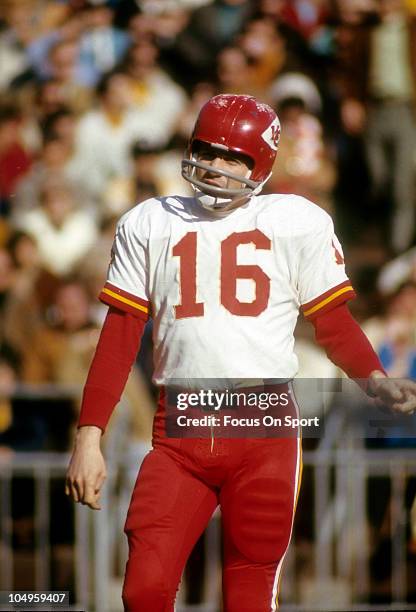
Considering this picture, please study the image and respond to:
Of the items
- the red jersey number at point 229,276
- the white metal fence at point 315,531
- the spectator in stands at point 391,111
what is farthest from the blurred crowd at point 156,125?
the red jersey number at point 229,276

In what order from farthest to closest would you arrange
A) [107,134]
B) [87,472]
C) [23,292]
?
[107,134]
[23,292]
[87,472]

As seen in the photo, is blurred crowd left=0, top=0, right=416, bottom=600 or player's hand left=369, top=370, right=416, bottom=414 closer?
player's hand left=369, top=370, right=416, bottom=414

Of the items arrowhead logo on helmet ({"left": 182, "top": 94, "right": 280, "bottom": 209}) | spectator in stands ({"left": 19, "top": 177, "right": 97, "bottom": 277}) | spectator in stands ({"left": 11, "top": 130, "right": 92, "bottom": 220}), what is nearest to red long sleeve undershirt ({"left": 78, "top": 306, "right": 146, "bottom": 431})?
arrowhead logo on helmet ({"left": 182, "top": 94, "right": 280, "bottom": 209})

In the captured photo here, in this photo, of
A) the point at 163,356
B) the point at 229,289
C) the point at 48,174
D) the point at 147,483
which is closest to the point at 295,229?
the point at 229,289

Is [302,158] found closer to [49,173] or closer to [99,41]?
[49,173]

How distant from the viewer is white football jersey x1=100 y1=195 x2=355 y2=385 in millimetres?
4027

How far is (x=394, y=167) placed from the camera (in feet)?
29.8

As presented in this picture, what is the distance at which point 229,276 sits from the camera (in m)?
4.05

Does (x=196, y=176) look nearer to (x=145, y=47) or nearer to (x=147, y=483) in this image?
(x=147, y=483)

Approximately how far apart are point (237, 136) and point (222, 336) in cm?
60

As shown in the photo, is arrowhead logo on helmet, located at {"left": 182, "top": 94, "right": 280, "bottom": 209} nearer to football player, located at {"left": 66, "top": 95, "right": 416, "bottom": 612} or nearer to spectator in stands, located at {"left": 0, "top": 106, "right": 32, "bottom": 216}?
football player, located at {"left": 66, "top": 95, "right": 416, "bottom": 612}

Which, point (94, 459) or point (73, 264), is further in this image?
point (73, 264)

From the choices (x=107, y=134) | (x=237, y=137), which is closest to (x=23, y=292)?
(x=107, y=134)

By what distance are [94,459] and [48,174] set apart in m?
5.60
